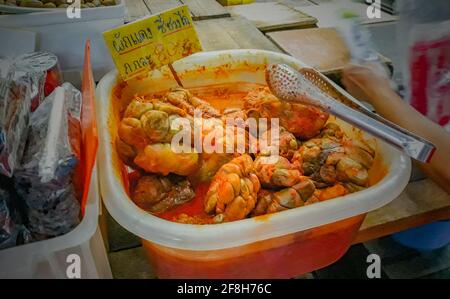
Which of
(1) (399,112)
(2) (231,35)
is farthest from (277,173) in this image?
(2) (231,35)

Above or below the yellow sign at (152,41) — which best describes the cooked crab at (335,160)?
→ below

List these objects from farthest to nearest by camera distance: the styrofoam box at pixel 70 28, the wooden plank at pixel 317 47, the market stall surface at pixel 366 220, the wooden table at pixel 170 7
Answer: the wooden table at pixel 170 7
the wooden plank at pixel 317 47
the styrofoam box at pixel 70 28
the market stall surface at pixel 366 220

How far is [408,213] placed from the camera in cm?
91

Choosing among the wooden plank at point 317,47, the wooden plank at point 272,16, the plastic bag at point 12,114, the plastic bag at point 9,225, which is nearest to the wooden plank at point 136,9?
the wooden plank at point 272,16

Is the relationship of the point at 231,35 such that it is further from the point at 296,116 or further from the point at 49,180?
the point at 49,180

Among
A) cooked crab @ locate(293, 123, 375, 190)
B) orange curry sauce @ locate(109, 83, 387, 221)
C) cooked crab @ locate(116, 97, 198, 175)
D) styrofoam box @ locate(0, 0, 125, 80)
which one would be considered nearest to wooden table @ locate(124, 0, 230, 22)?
styrofoam box @ locate(0, 0, 125, 80)

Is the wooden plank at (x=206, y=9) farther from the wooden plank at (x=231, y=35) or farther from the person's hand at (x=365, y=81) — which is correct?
the person's hand at (x=365, y=81)

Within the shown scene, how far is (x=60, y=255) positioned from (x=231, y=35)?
3.77 feet

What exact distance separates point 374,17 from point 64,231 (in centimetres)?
156

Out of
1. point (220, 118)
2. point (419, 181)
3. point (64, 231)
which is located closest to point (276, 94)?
point (220, 118)

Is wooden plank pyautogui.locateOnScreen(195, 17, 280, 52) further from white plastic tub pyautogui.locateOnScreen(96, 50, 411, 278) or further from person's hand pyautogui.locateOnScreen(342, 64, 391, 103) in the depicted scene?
white plastic tub pyautogui.locateOnScreen(96, 50, 411, 278)

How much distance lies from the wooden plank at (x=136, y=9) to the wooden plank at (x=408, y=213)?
1208mm

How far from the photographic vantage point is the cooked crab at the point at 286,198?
0.75 m

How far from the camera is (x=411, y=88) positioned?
1.06 metres
